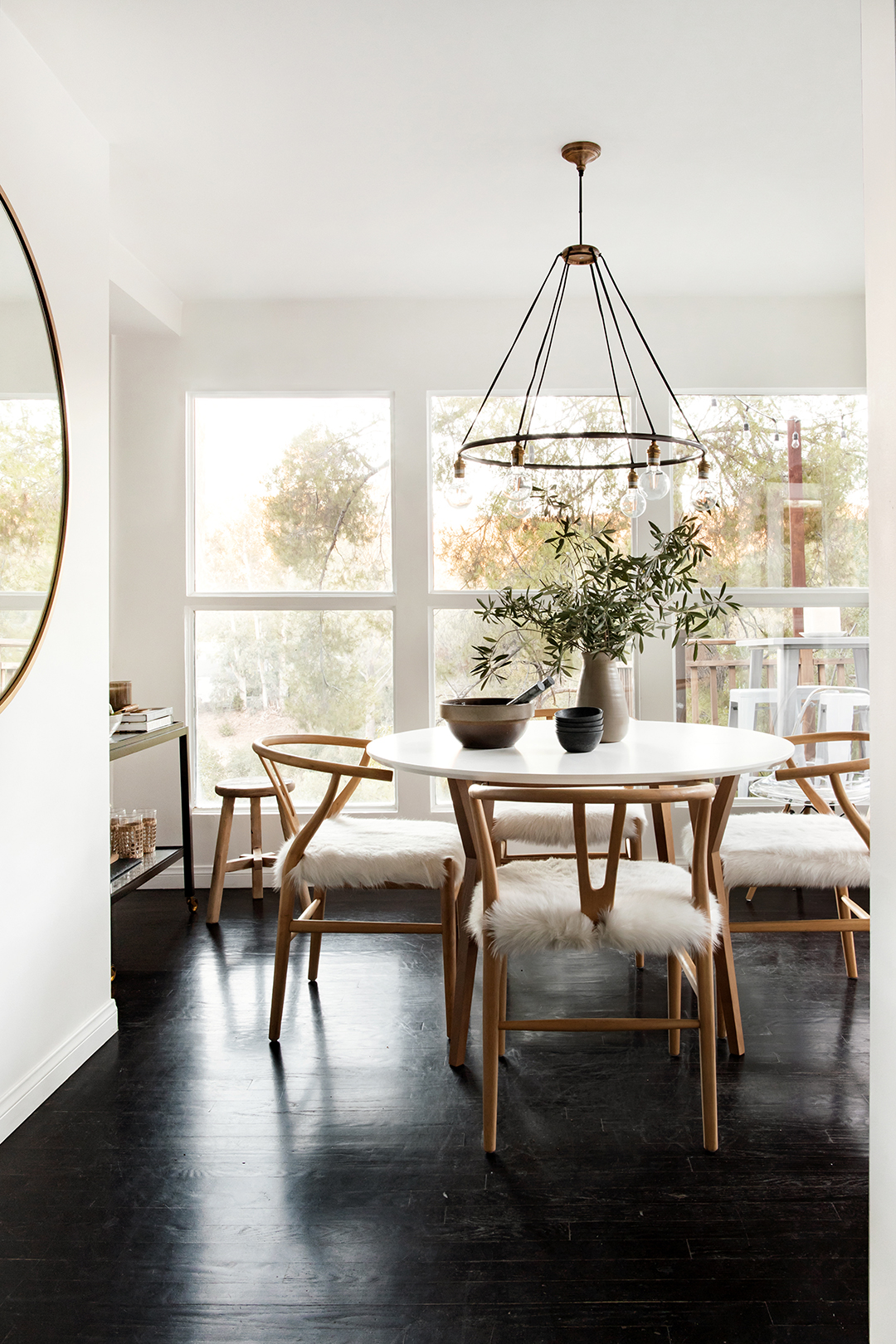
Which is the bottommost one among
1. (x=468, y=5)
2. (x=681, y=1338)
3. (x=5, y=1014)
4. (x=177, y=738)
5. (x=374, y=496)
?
(x=681, y=1338)

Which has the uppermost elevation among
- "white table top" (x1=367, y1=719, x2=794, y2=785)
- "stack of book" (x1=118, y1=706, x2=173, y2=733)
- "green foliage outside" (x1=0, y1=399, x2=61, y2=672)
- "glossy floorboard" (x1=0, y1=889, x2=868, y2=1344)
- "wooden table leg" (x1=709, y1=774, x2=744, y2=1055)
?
"green foliage outside" (x1=0, y1=399, x2=61, y2=672)

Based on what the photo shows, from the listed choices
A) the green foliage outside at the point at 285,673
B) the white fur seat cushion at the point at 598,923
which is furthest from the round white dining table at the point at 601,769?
the green foliage outside at the point at 285,673

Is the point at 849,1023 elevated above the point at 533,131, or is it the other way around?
the point at 533,131

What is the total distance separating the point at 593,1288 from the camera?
1.54 meters

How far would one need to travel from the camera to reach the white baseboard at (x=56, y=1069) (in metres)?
2.08

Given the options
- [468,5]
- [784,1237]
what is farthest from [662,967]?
[468,5]

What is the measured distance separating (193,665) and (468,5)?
2864 millimetres

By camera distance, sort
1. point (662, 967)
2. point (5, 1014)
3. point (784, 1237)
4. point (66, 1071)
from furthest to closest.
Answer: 1. point (662, 967)
2. point (66, 1071)
3. point (5, 1014)
4. point (784, 1237)

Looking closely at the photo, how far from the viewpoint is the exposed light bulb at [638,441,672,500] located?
8.57 ft

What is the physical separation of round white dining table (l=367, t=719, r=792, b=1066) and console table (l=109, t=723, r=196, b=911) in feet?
3.49

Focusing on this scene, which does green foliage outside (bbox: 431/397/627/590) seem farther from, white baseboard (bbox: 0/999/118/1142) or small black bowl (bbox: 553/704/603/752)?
white baseboard (bbox: 0/999/118/1142)

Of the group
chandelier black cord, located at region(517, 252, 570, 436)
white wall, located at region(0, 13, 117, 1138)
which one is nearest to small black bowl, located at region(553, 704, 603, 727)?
chandelier black cord, located at region(517, 252, 570, 436)

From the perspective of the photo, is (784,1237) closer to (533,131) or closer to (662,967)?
(662,967)

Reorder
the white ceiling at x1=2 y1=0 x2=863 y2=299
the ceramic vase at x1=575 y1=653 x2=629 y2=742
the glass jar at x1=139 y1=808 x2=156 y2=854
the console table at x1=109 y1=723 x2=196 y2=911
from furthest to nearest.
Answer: the glass jar at x1=139 y1=808 x2=156 y2=854, the console table at x1=109 y1=723 x2=196 y2=911, the ceramic vase at x1=575 y1=653 x2=629 y2=742, the white ceiling at x1=2 y1=0 x2=863 y2=299
